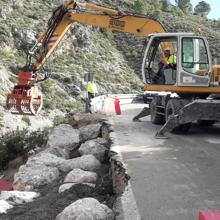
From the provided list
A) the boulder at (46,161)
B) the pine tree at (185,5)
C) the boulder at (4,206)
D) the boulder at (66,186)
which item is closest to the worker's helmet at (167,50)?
the boulder at (46,161)

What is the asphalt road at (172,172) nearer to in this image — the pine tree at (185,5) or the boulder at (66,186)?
the boulder at (66,186)

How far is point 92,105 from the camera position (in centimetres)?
2098

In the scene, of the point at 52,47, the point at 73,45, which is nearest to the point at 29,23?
the point at 73,45

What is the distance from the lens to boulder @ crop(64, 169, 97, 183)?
8812 mm

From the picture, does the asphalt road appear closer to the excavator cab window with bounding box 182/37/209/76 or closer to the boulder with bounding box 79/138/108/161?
the boulder with bounding box 79/138/108/161

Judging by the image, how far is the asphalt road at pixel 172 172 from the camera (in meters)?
6.67

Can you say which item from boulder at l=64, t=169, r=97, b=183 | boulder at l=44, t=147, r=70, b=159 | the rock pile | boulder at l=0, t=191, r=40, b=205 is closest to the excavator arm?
boulder at l=44, t=147, r=70, b=159

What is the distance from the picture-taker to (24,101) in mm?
15359

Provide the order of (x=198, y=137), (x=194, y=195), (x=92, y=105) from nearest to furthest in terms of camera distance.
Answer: (x=194, y=195)
(x=198, y=137)
(x=92, y=105)

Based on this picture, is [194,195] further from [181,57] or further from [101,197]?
[181,57]

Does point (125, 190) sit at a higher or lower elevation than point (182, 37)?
lower

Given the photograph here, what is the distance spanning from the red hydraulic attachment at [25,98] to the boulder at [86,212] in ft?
29.5

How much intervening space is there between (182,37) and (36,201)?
7639 millimetres

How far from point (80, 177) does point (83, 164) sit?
1.02 metres
